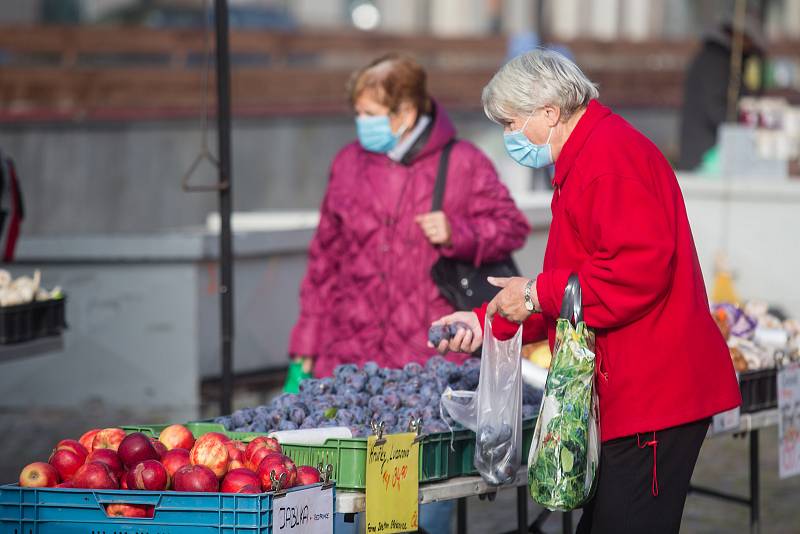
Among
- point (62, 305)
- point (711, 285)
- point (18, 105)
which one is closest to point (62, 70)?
point (18, 105)

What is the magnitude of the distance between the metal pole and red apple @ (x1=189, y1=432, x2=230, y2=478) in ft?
7.62

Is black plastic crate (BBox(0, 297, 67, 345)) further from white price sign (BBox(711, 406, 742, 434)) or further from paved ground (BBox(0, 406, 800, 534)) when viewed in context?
white price sign (BBox(711, 406, 742, 434))

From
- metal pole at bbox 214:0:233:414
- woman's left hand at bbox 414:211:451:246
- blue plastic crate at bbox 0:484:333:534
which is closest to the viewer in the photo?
blue plastic crate at bbox 0:484:333:534

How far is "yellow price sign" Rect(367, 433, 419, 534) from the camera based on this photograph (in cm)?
335

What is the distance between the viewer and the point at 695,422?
325 cm

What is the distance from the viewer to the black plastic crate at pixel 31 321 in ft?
17.1

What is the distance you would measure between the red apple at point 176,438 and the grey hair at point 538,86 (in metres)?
1.08

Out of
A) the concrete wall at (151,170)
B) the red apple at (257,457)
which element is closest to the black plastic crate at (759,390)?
the red apple at (257,457)

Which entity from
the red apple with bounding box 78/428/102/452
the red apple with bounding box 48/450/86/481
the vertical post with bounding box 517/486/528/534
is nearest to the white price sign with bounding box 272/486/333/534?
the red apple with bounding box 48/450/86/481

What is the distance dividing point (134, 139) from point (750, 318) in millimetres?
8328

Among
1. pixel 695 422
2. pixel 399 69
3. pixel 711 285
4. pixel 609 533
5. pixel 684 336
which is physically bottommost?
pixel 711 285

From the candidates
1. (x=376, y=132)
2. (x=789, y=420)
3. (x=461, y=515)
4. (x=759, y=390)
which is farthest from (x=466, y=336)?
(x=789, y=420)

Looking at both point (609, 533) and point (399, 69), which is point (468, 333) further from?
point (399, 69)

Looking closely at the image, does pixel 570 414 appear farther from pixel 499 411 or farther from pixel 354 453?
pixel 354 453
